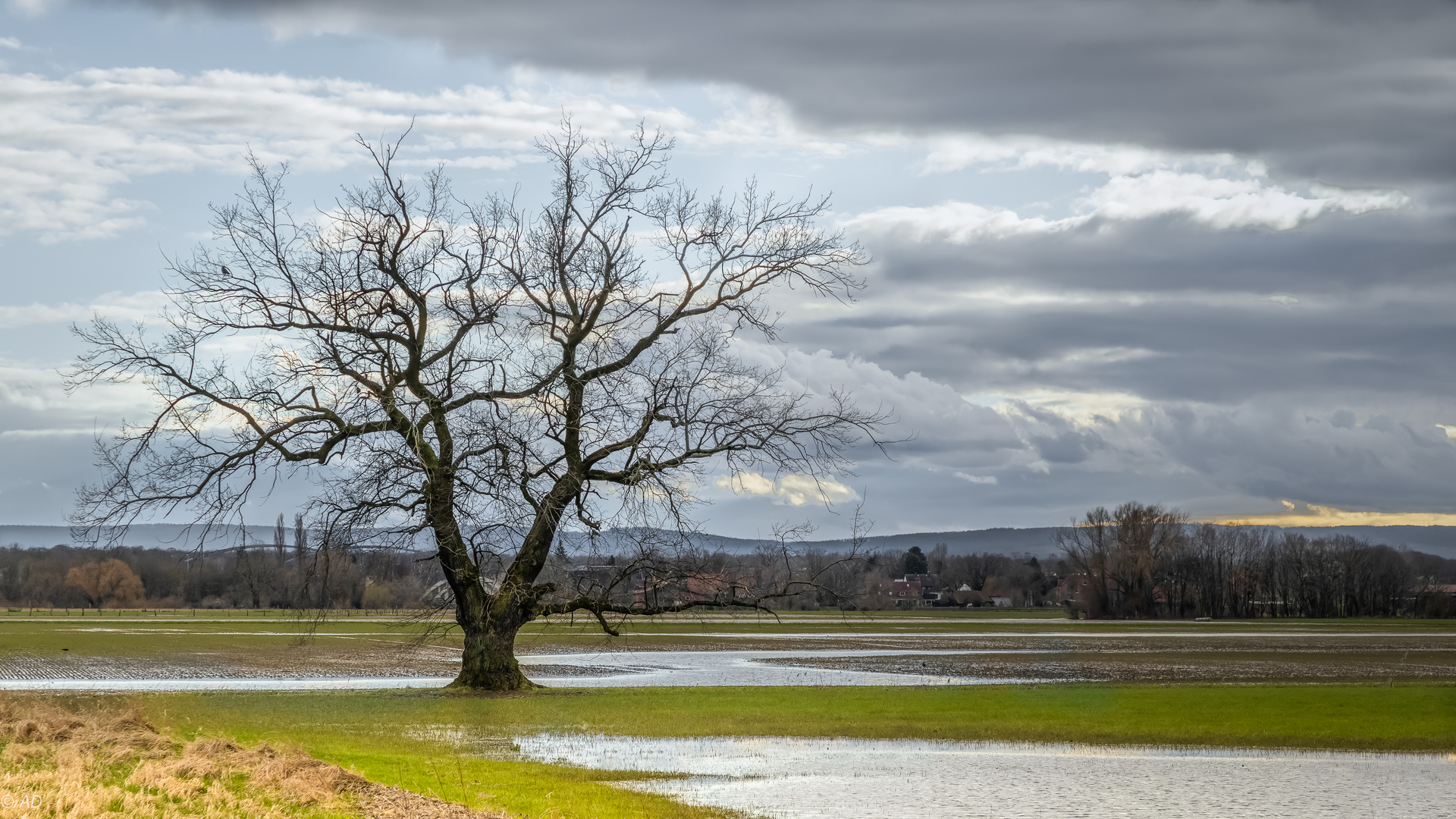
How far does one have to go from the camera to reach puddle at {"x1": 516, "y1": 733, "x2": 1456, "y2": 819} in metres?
15.7

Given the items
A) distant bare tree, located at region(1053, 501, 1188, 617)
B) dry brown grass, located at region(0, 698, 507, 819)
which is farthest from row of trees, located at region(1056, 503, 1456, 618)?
dry brown grass, located at region(0, 698, 507, 819)

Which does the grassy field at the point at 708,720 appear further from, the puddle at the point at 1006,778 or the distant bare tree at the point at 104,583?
the distant bare tree at the point at 104,583

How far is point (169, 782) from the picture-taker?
43.6 feet

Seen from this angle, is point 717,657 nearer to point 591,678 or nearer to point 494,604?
point 591,678

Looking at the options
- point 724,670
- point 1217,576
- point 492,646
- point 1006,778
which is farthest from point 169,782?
point 1217,576

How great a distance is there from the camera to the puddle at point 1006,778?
1569 cm

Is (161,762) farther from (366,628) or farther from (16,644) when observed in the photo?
(366,628)

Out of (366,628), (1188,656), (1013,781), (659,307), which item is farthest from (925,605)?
(1013,781)

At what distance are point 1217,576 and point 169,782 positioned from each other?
518ft

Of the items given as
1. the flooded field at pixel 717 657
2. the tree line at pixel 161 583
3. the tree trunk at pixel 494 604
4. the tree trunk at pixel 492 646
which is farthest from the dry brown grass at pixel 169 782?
the tree line at pixel 161 583

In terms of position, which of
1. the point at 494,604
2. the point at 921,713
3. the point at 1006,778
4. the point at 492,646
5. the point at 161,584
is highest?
the point at 494,604

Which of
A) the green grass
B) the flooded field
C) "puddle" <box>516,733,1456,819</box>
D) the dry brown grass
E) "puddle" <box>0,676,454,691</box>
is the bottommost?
the flooded field

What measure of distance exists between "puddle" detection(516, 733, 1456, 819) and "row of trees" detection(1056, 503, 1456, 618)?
12030 cm

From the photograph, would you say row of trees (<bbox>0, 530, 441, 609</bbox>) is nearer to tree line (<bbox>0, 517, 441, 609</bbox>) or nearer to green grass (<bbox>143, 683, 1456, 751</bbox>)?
tree line (<bbox>0, 517, 441, 609</bbox>)
